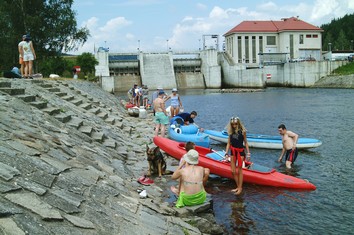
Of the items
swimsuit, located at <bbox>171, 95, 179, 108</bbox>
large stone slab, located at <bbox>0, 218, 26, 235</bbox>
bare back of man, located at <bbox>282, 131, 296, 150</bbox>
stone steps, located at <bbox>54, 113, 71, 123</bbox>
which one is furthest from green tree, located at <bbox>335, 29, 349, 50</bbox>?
large stone slab, located at <bbox>0, 218, 26, 235</bbox>

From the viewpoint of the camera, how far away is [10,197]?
5.02 metres

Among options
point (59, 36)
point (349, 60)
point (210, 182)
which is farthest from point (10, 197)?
point (349, 60)

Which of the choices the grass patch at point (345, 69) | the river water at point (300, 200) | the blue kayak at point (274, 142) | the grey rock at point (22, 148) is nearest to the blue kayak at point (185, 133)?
the river water at point (300, 200)

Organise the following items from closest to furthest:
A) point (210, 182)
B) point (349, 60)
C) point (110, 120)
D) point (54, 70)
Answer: point (210, 182) → point (110, 120) → point (54, 70) → point (349, 60)

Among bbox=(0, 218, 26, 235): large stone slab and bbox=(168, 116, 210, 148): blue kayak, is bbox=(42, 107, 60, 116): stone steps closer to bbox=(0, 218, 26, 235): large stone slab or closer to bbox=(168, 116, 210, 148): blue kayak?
bbox=(168, 116, 210, 148): blue kayak

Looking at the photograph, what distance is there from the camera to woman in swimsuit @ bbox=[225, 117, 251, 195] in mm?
10094

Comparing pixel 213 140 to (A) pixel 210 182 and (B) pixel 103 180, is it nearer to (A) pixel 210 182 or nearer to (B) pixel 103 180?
(A) pixel 210 182

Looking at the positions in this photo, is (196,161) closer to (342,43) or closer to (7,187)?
(7,187)

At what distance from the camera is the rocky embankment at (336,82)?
192 ft

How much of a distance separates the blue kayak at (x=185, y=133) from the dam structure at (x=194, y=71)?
158 feet

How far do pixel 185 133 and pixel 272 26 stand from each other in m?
79.4

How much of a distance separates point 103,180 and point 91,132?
530 cm

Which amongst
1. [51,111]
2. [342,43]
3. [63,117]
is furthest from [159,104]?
[342,43]

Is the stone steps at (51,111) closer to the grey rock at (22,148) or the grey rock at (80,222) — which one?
the grey rock at (22,148)
